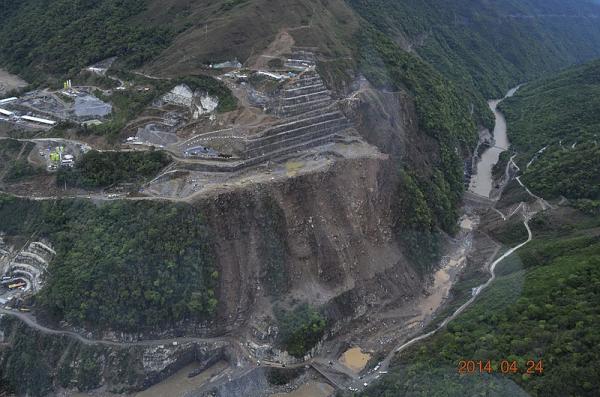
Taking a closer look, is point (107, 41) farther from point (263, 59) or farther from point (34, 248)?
point (34, 248)

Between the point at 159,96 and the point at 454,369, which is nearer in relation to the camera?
the point at 454,369

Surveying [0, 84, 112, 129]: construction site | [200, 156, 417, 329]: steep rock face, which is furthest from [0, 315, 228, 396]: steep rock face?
[0, 84, 112, 129]: construction site

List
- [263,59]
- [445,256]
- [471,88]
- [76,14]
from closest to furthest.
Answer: [445,256] → [263,59] → [76,14] → [471,88]

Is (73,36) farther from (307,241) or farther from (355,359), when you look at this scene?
(355,359)

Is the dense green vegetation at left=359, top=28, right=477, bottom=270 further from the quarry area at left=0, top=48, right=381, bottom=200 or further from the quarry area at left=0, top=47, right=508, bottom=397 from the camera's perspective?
the quarry area at left=0, top=48, right=381, bottom=200

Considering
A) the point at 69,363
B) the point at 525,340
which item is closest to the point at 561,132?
the point at 525,340

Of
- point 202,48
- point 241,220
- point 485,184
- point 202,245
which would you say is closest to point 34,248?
point 202,245
